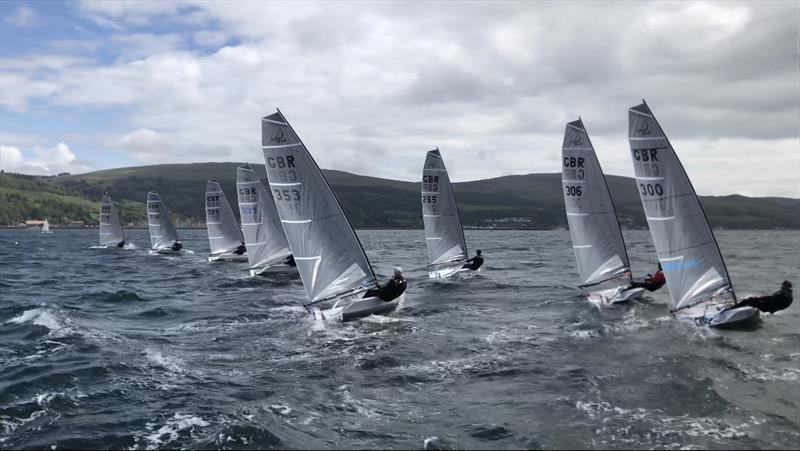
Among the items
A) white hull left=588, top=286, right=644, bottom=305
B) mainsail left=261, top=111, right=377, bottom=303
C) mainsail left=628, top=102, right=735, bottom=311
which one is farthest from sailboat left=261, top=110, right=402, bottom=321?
mainsail left=628, top=102, right=735, bottom=311

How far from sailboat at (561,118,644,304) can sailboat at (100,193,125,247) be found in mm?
78913

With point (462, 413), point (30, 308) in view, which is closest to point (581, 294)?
point (462, 413)

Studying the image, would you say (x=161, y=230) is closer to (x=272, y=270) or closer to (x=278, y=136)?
(x=272, y=270)

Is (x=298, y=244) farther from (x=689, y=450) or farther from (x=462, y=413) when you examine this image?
(x=689, y=450)

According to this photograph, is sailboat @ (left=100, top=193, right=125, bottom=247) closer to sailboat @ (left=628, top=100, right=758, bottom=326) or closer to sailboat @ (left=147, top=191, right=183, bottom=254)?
sailboat @ (left=147, top=191, right=183, bottom=254)

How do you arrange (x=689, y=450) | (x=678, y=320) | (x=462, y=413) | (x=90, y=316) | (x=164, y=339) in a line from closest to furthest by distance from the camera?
(x=689, y=450) → (x=462, y=413) → (x=164, y=339) → (x=678, y=320) → (x=90, y=316)

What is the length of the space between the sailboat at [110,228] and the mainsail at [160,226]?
15.7 meters

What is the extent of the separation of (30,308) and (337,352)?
21.3 metres

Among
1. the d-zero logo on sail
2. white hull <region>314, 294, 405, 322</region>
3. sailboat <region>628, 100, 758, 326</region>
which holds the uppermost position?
the d-zero logo on sail

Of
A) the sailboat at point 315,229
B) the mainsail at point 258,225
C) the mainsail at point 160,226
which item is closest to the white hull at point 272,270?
the mainsail at point 258,225

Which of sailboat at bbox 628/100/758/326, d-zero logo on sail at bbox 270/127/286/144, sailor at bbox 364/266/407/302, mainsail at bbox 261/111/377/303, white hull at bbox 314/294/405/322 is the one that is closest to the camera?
sailboat at bbox 628/100/758/326

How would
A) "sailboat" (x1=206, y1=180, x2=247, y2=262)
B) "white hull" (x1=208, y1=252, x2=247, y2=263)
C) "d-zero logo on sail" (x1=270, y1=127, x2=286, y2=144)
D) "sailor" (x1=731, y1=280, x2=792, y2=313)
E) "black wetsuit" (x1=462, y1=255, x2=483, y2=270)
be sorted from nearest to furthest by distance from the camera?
"sailor" (x1=731, y1=280, x2=792, y2=313)
"d-zero logo on sail" (x1=270, y1=127, x2=286, y2=144)
"black wetsuit" (x1=462, y1=255, x2=483, y2=270)
"sailboat" (x1=206, y1=180, x2=247, y2=262)
"white hull" (x1=208, y1=252, x2=247, y2=263)

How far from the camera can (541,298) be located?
38.2 meters

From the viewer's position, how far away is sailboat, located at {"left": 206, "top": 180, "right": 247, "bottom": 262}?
6481 centimetres
